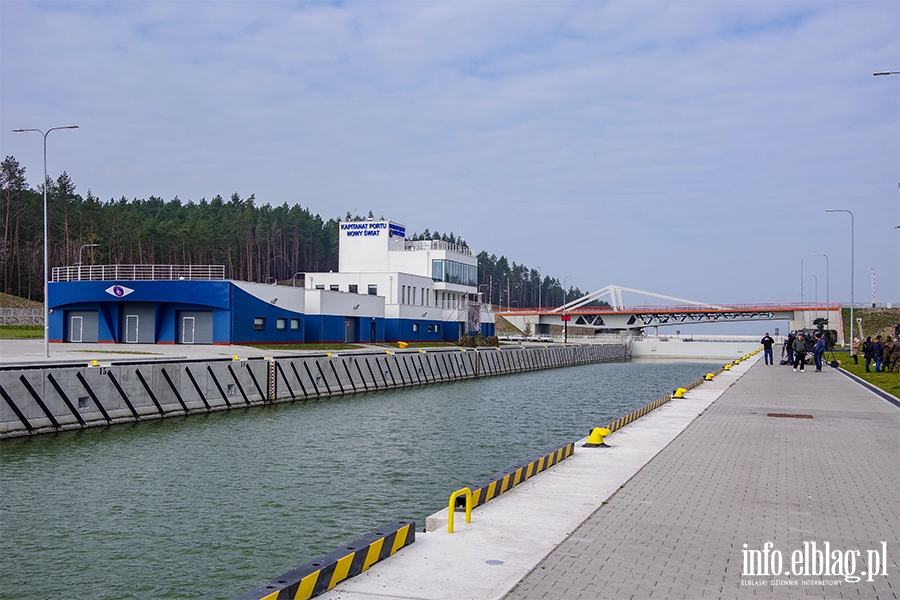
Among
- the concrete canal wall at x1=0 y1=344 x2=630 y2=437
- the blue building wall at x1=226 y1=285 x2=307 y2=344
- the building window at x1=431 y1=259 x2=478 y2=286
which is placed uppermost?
the building window at x1=431 y1=259 x2=478 y2=286

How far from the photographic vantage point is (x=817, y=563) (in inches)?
332

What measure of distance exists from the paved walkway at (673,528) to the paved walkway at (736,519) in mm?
26

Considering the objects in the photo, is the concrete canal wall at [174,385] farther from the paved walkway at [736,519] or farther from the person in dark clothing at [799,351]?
the person in dark clothing at [799,351]

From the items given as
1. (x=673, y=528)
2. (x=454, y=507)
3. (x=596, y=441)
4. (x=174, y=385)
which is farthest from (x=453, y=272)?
(x=673, y=528)

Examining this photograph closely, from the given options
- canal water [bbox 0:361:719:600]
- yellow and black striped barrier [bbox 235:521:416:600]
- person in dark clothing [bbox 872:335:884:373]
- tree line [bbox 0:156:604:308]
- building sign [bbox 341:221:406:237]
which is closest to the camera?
yellow and black striped barrier [bbox 235:521:416:600]

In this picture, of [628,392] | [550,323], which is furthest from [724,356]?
[628,392]

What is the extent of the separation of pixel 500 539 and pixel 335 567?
2.40 m

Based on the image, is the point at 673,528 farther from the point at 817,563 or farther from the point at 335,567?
the point at 335,567

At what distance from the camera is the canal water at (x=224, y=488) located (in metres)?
11.2

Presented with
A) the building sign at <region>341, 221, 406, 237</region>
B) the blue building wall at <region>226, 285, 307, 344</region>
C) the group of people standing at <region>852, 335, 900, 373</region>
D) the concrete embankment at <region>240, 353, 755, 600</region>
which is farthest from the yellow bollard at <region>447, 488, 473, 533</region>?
the building sign at <region>341, 221, 406, 237</region>

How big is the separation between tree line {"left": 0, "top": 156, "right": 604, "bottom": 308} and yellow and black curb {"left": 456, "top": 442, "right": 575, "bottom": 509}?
2154 inches

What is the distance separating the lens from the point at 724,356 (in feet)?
354

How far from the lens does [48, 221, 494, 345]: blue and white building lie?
49906mm

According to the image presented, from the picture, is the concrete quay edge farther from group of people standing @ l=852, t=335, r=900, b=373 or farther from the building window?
the building window
